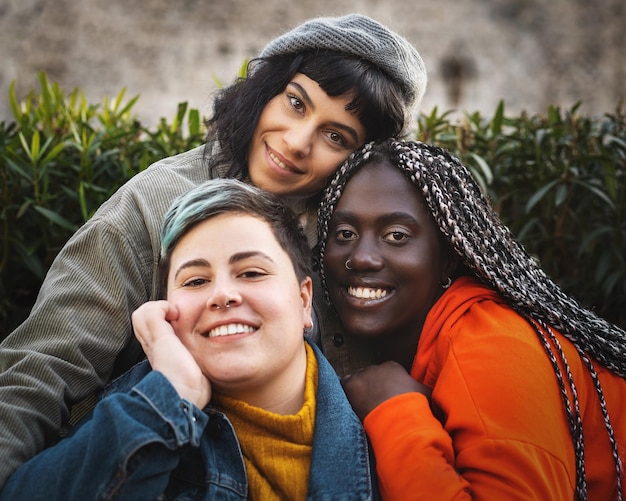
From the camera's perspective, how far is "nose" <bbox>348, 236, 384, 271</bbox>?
82.7 inches

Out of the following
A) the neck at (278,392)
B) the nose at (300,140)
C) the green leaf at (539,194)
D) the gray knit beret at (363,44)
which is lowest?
the neck at (278,392)

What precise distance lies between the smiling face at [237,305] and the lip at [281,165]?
47 centimetres

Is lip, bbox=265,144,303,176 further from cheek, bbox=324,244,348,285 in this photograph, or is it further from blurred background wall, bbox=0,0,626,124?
blurred background wall, bbox=0,0,626,124

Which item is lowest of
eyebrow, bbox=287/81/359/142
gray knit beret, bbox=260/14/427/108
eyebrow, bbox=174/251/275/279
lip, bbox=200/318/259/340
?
lip, bbox=200/318/259/340

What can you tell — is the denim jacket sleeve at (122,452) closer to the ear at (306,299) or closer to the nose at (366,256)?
the ear at (306,299)

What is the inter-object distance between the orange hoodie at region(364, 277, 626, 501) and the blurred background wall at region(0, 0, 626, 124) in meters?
8.20

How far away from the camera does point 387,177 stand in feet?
7.29

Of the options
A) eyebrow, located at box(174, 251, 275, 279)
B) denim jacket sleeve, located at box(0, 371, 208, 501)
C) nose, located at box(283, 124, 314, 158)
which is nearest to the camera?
denim jacket sleeve, located at box(0, 371, 208, 501)

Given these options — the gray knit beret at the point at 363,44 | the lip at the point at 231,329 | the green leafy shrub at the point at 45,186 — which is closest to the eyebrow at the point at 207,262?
the lip at the point at 231,329

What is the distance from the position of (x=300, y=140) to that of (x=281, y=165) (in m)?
0.12

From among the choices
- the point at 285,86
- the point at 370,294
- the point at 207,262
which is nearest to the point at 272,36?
the point at 285,86

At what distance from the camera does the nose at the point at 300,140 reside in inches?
91.4

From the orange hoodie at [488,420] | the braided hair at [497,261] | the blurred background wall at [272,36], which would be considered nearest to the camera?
the orange hoodie at [488,420]

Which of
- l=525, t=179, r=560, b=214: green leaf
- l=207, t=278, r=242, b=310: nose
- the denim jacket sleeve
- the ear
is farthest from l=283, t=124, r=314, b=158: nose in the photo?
l=525, t=179, r=560, b=214: green leaf
